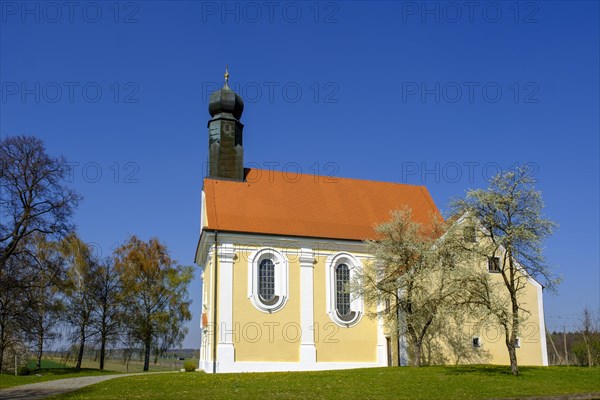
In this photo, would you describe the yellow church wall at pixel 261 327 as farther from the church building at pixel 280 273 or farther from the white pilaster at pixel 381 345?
the white pilaster at pixel 381 345

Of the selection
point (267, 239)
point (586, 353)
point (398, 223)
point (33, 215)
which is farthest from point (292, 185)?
point (586, 353)

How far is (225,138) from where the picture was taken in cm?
3519

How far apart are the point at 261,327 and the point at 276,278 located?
108 inches

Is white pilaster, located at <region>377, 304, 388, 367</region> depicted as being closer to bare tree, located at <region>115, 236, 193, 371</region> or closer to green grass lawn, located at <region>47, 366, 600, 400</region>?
green grass lawn, located at <region>47, 366, 600, 400</region>

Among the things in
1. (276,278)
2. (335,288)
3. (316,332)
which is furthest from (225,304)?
(335,288)

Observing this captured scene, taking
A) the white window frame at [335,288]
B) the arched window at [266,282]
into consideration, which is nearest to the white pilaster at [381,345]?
the white window frame at [335,288]

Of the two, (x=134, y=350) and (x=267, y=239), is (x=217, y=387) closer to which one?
(x=267, y=239)

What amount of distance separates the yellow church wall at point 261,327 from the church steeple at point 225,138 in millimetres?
5798

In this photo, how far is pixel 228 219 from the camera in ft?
105

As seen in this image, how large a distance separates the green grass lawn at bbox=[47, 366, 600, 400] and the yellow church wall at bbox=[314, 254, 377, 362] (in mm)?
7951

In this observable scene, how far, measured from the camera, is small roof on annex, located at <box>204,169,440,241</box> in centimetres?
3250

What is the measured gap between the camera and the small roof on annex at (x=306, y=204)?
107 feet

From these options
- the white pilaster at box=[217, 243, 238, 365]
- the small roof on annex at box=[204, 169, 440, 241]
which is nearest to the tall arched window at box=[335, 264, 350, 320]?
the small roof on annex at box=[204, 169, 440, 241]

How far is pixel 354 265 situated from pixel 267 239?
515cm
